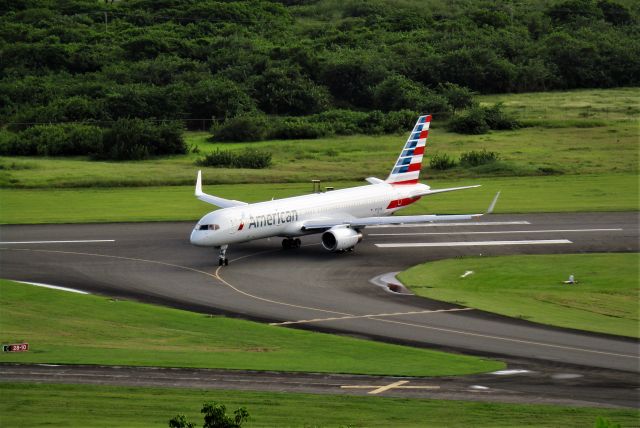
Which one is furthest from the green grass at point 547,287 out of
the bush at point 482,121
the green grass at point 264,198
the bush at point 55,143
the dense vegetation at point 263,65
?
the bush at point 482,121

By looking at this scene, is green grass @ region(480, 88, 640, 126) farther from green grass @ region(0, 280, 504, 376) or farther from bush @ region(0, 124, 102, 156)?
green grass @ region(0, 280, 504, 376)

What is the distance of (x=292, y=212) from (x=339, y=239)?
142 inches

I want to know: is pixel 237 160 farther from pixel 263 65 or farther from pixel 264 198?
pixel 263 65

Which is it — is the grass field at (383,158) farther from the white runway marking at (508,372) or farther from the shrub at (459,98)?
the white runway marking at (508,372)

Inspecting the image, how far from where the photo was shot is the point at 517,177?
103 m

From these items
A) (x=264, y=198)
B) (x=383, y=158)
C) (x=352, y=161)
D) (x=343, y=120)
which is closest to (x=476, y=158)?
(x=383, y=158)

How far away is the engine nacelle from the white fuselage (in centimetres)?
190

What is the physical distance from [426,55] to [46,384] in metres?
126

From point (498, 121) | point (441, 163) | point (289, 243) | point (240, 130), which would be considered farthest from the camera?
point (498, 121)

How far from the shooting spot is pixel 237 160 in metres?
109

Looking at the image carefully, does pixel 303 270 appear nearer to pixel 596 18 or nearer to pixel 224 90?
pixel 224 90

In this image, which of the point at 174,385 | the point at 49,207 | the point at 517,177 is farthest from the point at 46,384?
the point at 517,177

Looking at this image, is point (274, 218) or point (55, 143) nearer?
point (274, 218)

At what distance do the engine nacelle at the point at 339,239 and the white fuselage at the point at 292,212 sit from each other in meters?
1.90
